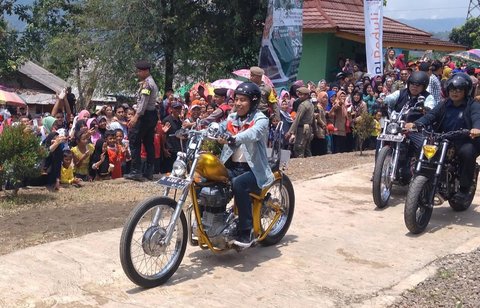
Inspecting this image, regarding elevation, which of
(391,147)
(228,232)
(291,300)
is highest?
(391,147)

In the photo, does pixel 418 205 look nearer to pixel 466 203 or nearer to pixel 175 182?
pixel 466 203

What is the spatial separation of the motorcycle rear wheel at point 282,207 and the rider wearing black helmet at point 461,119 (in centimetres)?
202

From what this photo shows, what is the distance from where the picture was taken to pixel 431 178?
7074mm

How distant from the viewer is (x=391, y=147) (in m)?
8.18

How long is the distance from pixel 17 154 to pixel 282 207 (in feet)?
11.0

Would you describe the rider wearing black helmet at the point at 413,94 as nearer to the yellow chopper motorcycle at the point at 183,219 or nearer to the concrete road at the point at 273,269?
the concrete road at the point at 273,269

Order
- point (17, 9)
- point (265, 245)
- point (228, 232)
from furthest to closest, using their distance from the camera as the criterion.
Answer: point (17, 9) < point (265, 245) < point (228, 232)

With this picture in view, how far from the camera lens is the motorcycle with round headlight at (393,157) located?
7965 millimetres

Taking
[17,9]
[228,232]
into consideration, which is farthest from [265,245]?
[17,9]

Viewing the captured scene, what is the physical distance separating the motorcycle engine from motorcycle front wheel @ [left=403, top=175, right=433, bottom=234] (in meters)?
2.28

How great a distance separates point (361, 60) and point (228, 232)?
57.3ft

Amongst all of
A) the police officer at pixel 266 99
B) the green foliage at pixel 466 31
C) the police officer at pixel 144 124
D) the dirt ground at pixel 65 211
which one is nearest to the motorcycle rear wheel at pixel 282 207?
the dirt ground at pixel 65 211

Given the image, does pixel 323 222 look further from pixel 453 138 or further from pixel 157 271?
pixel 157 271

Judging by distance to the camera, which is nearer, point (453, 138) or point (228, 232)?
point (228, 232)
